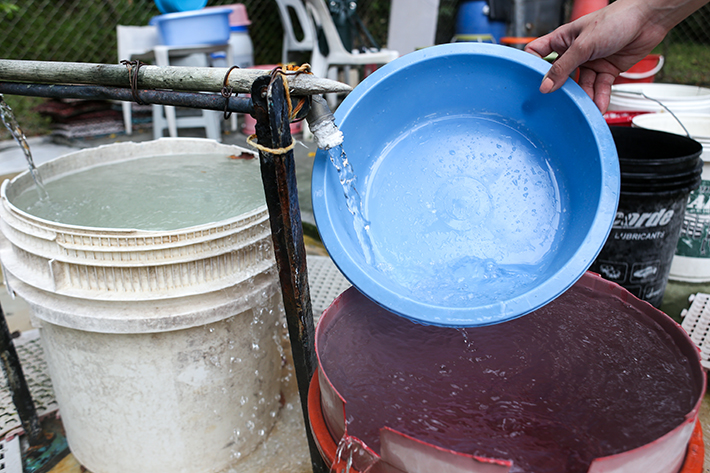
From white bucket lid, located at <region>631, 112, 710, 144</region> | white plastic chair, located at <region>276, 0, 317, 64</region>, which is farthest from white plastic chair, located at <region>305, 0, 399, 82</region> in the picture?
white bucket lid, located at <region>631, 112, 710, 144</region>

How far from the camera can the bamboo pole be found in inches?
45.4

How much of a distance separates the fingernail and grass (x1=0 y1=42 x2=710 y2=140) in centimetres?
562

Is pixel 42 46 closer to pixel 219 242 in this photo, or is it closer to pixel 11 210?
pixel 11 210

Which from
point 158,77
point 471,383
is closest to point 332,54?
point 158,77

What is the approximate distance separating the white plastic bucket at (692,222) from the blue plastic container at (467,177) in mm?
1603

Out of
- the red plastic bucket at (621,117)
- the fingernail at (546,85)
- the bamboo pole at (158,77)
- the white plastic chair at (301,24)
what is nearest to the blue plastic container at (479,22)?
the white plastic chair at (301,24)

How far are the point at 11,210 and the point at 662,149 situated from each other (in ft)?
9.14

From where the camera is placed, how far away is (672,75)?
7.91 meters

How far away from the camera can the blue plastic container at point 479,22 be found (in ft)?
24.1

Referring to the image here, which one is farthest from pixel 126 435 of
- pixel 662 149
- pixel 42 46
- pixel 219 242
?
pixel 42 46

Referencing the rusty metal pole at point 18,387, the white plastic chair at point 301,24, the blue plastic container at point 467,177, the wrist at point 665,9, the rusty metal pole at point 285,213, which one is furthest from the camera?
the white plastic chair at point 301,24

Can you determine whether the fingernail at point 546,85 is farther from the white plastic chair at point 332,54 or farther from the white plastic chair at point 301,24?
the white plastic chair at point 301,24

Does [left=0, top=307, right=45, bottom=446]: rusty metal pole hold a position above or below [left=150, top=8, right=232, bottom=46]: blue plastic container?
below

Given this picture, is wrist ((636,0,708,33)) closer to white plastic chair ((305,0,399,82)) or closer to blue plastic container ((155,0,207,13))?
white plastic chair ((305,0,399,82))
